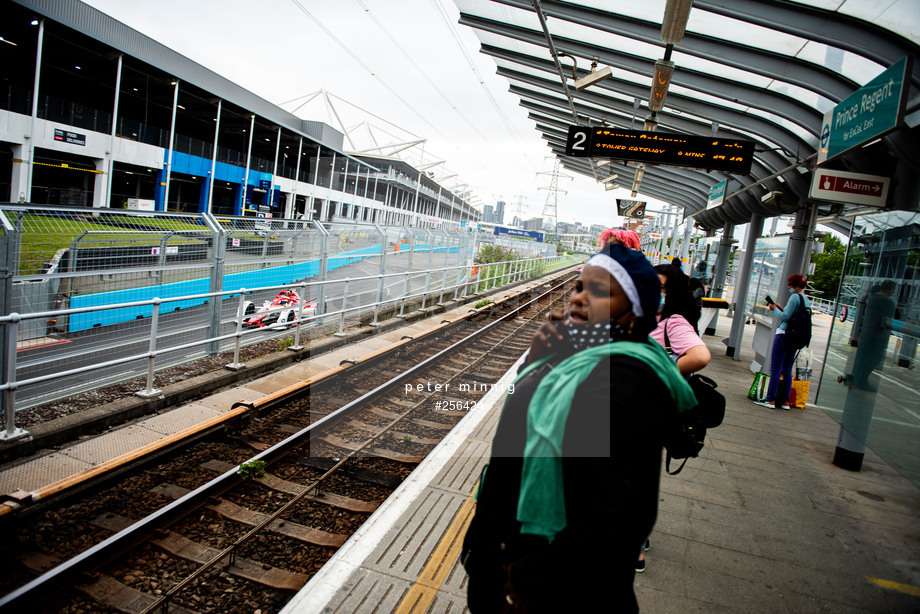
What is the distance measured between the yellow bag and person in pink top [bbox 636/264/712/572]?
5.63m

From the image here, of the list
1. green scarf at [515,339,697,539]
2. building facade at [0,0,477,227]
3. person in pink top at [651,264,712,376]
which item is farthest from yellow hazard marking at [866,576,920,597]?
building facade at [0,0,477,227]

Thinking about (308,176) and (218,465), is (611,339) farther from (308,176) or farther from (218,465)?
(308,176)

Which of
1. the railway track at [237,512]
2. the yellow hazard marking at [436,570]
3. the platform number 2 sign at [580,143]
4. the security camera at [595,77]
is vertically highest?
the security camera at [595,77]

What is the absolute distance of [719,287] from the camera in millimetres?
15125

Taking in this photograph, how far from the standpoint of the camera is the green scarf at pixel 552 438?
138 cm

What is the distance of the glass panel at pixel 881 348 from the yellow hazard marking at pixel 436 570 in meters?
3.71

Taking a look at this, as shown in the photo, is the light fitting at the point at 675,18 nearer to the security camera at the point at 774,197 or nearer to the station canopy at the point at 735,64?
the station canopy at the point at 735,64

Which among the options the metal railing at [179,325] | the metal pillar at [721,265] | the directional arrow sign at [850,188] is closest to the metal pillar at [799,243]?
the directional arrow sign at [850,188]

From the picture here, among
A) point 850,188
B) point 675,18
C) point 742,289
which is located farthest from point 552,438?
point 742,289

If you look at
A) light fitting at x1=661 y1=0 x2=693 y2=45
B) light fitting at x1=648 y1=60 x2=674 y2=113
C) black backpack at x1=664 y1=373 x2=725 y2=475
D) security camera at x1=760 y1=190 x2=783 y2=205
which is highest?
light fitting at x1=648 y1=60 x2=674 y2=113

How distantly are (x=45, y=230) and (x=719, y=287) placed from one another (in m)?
15.4

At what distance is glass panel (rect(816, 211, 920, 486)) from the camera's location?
173 inches

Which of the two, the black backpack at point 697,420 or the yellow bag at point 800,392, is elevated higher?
the black backpack at point 697,420

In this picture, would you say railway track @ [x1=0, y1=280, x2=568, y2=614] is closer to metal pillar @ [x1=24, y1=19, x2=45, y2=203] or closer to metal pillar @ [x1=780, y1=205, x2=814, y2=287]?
metal pillar @ [x1=780, y1=205, x2=814, y2=287]
